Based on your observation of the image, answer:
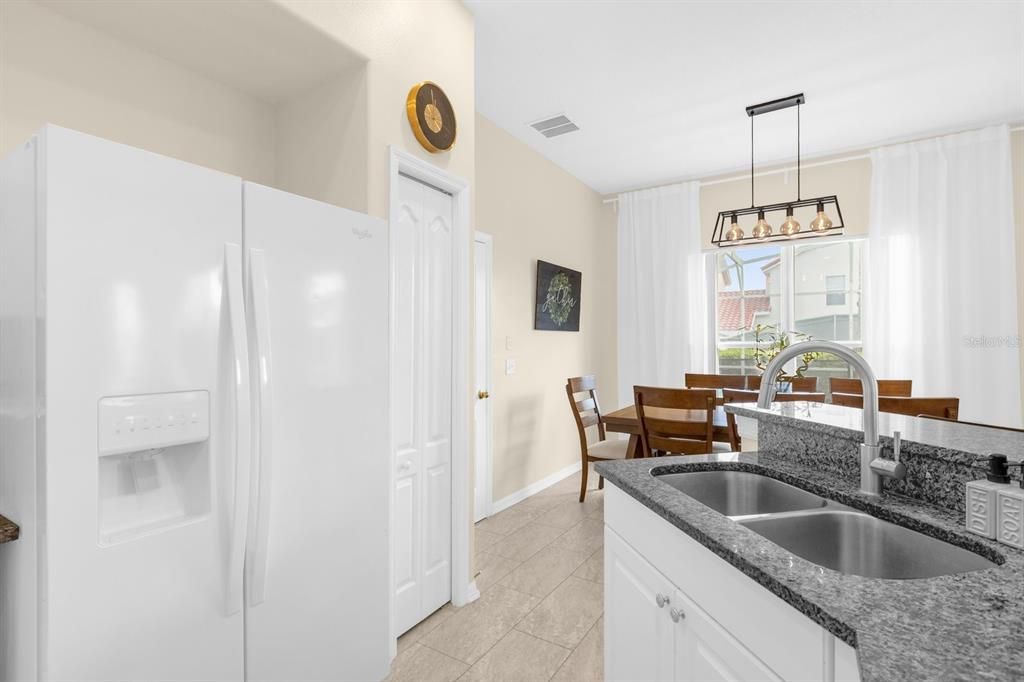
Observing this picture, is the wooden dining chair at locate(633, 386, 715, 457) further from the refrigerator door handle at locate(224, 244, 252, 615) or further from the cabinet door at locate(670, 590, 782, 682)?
the refrigerator door handle at locate(224, 244, 252, 615)

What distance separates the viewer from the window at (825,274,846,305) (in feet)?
14.7

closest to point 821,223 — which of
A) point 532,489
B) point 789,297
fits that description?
point 789,297

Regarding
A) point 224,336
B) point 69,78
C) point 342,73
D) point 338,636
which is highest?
point 342,73

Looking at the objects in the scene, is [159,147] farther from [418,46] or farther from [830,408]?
[830,408]

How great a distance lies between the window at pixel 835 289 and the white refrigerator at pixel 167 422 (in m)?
4.49

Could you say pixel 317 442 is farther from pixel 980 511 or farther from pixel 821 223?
pixel 821 223

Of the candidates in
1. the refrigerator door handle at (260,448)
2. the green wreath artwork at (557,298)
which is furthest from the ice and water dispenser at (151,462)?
the green wreath artwork at (557,298)

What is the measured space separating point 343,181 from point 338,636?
1639mm

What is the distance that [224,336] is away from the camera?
4.17ft

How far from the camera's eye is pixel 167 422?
1142mm

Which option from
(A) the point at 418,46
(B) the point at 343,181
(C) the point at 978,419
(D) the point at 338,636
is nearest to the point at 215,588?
(D) the point at 338,636

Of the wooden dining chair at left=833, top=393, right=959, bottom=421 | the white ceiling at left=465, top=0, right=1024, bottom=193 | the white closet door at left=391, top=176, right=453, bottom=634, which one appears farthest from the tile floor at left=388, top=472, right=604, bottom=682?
the white ceiling at left=465, top=0, right=1024, bottom=193

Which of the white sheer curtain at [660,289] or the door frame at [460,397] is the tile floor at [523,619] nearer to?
the door frame at [460,397]

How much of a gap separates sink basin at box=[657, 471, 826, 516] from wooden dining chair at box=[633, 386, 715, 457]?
1.48 m
